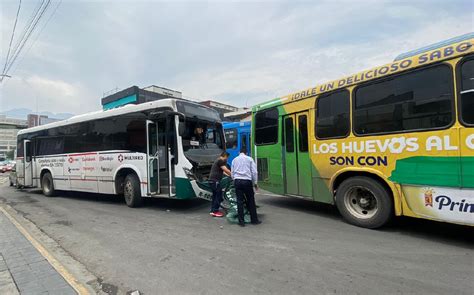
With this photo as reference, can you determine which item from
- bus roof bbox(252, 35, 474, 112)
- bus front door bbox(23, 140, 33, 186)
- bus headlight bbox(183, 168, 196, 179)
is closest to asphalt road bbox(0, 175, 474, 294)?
bus headlight bbox(183, 168, 196, 179)

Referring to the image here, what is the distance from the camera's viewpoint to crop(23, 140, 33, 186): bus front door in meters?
13.2

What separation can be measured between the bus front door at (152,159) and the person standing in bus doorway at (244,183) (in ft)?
9.12

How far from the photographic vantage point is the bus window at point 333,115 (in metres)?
6.04

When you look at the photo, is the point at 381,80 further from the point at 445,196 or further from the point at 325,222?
the point at 325,222

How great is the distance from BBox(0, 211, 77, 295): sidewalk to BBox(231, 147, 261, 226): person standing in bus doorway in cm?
357

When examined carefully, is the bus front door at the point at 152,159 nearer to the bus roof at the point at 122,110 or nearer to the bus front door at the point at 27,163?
the bus roof at the point at 122,110

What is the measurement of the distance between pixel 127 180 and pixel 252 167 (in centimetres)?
446

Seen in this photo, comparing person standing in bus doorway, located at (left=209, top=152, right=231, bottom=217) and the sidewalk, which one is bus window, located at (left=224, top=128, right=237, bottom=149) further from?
the sidewalk

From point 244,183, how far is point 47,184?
10.2 meters

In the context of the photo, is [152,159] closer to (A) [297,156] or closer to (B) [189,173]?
(B) [189,173]

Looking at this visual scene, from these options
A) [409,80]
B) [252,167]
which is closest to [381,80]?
[409,80]

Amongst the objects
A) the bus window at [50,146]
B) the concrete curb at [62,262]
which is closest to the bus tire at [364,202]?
the concrete curb at [62,262]

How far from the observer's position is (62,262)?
4.47 meters

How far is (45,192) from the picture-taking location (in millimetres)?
12273
